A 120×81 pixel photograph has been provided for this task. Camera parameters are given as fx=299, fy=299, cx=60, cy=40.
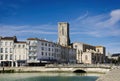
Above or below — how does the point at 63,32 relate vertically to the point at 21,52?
above

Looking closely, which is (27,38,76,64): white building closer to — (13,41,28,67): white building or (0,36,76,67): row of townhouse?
(0,36,76,67): row of townhouse

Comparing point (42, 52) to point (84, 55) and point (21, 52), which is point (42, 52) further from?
point (84, 55)

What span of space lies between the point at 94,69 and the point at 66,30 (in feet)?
221

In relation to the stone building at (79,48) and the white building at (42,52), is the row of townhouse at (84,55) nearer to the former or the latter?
the stone building at (79,48)

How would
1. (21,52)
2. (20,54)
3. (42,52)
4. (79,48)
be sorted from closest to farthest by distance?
(20,54)
(21,52)
(42,52)
(79,48)

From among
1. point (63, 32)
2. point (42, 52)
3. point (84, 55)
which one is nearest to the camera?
point (42, 52)

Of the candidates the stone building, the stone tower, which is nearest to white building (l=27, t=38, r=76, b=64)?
the stone building

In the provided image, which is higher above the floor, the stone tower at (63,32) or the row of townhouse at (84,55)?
the stone tower at (63,32)

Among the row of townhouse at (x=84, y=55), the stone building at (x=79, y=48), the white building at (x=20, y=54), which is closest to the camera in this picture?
the white building at (x=20, y=54)

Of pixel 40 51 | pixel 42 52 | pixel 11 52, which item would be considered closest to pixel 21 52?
pixel 11 52

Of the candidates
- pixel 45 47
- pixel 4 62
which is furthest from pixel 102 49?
pixel 4 62

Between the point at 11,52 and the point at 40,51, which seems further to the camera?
the point at 40,51

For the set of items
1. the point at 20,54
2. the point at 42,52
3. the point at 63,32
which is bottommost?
the point at 20,54

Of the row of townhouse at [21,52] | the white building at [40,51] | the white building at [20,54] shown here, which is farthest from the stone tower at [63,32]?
the white building at [20,54]
